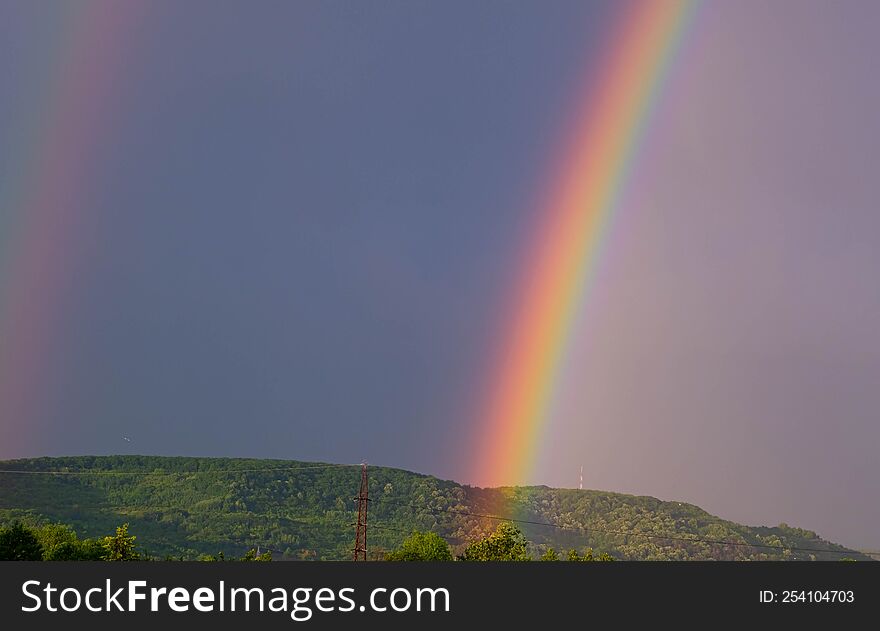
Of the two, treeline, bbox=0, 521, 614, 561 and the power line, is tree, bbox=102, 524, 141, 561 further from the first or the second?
the power line

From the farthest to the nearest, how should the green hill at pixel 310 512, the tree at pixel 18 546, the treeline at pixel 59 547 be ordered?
the green hill at pixel 310 512 → the treeline at pixel 59 547 → the tree at pixel 18 546

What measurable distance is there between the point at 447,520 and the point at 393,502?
9707 mm

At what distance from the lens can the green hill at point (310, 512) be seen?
14400 centimetres

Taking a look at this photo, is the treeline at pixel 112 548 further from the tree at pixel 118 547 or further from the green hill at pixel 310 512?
the green hill at pixel 310 512

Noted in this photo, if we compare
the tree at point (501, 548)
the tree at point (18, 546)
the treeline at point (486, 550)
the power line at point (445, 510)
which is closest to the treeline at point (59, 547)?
the tree at point (18, 546)

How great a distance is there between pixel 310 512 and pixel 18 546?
7933 cm

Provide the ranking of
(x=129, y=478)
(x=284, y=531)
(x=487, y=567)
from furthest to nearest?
(x=129, y=478) < (x=284, y=531) < (x=487, y=567)

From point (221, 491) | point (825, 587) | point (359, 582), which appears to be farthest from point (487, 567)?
point (221, 491)

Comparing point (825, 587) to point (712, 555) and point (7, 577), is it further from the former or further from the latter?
point (712, 555)

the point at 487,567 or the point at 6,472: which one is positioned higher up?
the point at 6,472

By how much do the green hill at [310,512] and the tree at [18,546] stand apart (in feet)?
141

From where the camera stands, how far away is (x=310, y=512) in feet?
530

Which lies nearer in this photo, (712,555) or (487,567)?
(487,567)

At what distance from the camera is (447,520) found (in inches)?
6791
